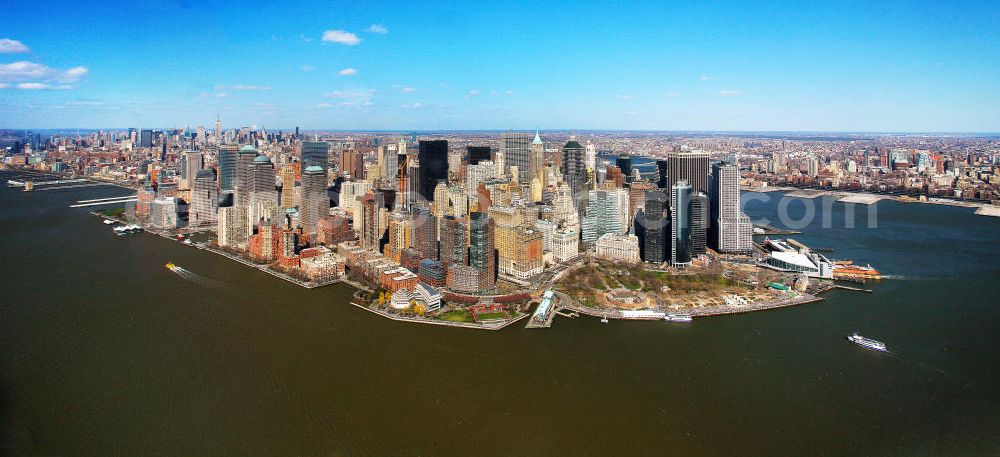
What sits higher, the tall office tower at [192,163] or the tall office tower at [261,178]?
the tall office tower at [192,163]

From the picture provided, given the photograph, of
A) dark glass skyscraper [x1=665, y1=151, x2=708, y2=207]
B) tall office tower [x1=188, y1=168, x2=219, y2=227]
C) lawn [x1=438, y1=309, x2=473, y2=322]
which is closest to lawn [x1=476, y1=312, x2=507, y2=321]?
lawn [x1=438, y1=309, x2=473, y2=322]

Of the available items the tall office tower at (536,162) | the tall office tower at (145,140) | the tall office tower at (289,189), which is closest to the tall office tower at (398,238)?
the tall office tower at (289,189)

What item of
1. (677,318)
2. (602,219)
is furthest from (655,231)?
(677,318)

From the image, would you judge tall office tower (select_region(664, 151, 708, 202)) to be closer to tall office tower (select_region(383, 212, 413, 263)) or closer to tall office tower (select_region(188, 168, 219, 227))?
tall office tower (select_region(383, 212, 413, 263))

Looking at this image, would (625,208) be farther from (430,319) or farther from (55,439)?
(55,439)

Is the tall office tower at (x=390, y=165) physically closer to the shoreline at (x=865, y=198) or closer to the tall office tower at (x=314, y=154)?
the tall office tower at (x=314, y=154)

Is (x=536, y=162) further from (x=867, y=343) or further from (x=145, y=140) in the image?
(x=145, y=140)
